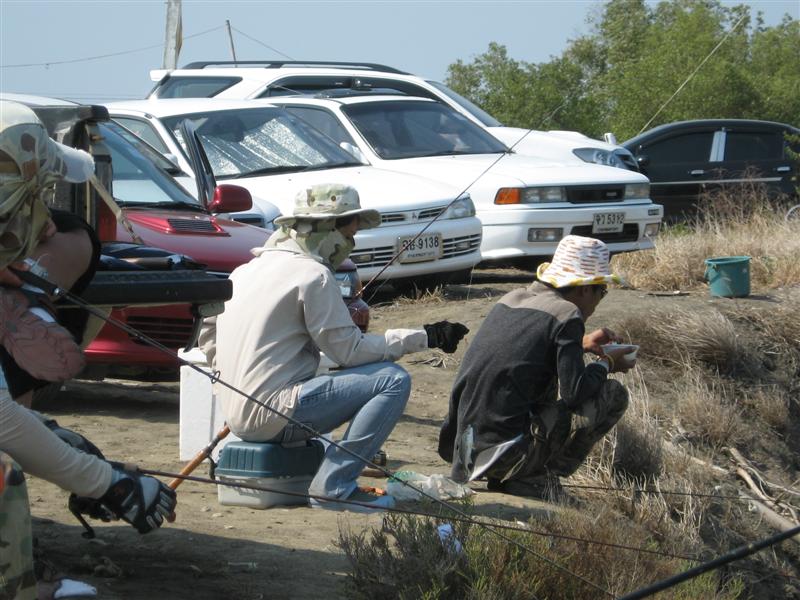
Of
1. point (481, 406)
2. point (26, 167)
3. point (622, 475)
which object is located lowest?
point (622, 475)

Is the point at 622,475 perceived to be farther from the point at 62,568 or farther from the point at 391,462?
the point at 62,568

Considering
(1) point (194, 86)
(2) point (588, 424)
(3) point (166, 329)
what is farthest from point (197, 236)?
(1) point (194, 86)

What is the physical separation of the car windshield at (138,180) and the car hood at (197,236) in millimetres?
167

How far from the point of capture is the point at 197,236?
734 cm

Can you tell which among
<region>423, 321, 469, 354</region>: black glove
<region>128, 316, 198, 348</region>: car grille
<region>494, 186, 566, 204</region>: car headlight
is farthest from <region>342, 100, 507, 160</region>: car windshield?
<region>423, 321, 469, 354</region>: black glove

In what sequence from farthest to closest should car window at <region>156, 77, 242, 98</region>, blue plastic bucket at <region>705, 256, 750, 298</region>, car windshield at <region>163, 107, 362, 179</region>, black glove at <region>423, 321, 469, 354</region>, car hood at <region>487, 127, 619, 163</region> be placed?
car hood at <region>487, 127, 619, 163</region>
car window at <region>156, 77, 242, 98</region>
blue plastic bucket at <region>705, 256, 750, 298</region>
car windshield at <region>163, 107, 362, 179</region>
black glove at <region>423, 321, 469, 354</region>

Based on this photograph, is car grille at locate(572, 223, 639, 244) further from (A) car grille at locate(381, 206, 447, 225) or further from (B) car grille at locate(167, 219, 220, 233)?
(B) car grille at locate(167, 219, 220, 233)

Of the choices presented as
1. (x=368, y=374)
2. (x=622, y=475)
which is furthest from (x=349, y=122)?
(x=368, y=374)

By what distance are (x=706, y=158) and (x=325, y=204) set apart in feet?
38.4

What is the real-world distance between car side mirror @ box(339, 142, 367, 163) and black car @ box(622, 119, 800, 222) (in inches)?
213

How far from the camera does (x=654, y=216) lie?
488 inches

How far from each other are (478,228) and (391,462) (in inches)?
178

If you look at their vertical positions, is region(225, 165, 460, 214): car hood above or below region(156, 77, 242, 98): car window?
below

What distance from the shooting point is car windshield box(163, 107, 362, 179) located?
10.1 meters
